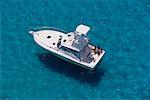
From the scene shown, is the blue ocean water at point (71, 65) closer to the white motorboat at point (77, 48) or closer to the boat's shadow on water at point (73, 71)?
the boat's shadow on water at point (73, 71)

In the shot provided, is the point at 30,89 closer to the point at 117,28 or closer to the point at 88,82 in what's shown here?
the point at 88,82

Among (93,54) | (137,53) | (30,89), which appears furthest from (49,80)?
(137,53)

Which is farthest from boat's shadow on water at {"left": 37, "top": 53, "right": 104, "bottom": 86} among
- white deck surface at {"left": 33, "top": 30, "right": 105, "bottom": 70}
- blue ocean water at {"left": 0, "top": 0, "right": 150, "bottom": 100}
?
white deck surface at {"left": 33, "top": 30, "right": 105, "bottom": 70}

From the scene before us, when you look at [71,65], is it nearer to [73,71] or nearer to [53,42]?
[73,71]

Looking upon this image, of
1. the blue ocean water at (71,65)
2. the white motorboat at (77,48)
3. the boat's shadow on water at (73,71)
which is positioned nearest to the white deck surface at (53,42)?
the white motorboat at (77,48)

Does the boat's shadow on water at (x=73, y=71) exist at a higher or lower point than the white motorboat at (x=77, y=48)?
lower

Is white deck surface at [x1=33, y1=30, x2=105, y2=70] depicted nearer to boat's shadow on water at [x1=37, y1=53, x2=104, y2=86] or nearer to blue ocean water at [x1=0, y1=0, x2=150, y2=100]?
blue ocean water at [x1=0, y1=0, x2=150, y2=100]
